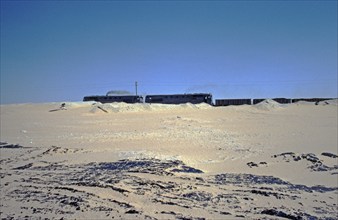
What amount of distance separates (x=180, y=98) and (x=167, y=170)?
860 inches

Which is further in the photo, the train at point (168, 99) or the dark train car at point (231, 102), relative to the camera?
the train at point (168, 99)

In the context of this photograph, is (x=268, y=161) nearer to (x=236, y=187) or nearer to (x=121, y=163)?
(x=236, y=187)

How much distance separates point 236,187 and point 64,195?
2409 millimetres

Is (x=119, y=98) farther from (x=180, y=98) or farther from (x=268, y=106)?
(x=268, y=106)

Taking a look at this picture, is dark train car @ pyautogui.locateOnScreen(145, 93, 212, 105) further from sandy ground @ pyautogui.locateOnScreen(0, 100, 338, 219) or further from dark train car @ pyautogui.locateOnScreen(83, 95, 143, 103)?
sandy ground @ pyautogui.locateOnScreen(0, 100, 338, 219)

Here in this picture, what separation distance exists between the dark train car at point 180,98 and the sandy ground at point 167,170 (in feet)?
46.9

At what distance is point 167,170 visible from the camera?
586 cm

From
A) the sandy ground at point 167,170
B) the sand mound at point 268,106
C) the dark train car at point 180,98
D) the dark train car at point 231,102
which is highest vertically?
the dark train car at point 180,98

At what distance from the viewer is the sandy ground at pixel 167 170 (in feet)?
13.5

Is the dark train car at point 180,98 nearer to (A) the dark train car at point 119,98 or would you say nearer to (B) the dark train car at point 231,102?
(B) the dark train car at point 231,102

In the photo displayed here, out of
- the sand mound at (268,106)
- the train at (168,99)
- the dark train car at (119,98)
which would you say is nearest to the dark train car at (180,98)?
the train at (168,99)

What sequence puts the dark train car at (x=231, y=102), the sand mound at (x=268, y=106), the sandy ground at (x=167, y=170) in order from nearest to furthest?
the sandy ground at (x=167, y=170) < the sand mound at (x=268, y=106) < the dark train car at (x=231, y=102)

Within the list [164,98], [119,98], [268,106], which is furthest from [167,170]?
[164,98]

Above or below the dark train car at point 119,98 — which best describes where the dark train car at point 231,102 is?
below
